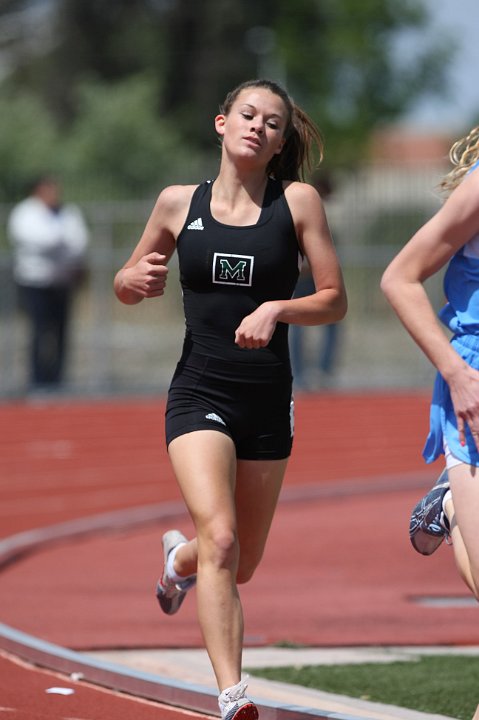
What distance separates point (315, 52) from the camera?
202 feet

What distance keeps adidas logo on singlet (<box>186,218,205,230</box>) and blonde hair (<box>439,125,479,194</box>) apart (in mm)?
1012

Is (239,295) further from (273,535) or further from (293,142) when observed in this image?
(273,535)

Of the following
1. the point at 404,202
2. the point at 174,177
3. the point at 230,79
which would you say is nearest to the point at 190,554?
the point at 404,202

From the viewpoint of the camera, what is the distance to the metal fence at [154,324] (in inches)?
746

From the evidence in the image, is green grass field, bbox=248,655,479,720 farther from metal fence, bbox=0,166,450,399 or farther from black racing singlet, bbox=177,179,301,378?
metal fence, bbox=0,166,450,399

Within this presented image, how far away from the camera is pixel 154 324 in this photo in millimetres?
19938

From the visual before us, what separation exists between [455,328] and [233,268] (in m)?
1.10

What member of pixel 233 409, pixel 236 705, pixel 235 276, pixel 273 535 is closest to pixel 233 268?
pixel 235 276

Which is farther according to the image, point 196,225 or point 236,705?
point 196,225

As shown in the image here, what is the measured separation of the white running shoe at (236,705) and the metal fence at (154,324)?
1370 cm

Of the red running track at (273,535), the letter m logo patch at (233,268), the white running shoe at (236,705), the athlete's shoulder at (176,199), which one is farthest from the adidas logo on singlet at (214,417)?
the red running track at (273,535)

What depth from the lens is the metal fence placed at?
18.9 meters

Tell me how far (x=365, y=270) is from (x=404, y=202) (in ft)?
9.57

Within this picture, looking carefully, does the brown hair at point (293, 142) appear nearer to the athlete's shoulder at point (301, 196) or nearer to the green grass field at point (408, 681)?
the athlete's shoulder at point (301, 196)
